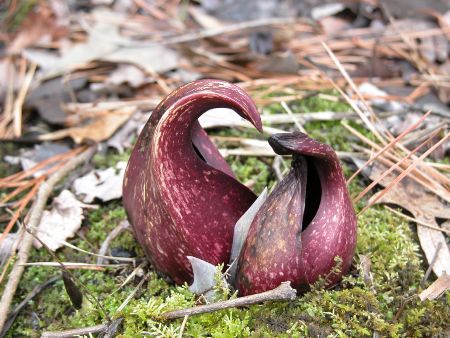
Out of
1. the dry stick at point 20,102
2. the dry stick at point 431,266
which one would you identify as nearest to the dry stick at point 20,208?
the dry stick at point 20,102

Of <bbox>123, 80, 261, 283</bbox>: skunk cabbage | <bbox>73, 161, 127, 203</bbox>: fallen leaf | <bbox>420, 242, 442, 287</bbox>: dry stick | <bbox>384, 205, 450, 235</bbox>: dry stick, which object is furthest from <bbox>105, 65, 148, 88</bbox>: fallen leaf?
<bbox>420, 242, 442, 287</bbox>: dry stick

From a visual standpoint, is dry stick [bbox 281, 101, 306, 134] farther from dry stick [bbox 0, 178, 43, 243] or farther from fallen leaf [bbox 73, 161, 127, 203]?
dry stick [bbox 0, 178, 43, 243]

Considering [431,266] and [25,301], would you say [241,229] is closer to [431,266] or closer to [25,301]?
[431,266]

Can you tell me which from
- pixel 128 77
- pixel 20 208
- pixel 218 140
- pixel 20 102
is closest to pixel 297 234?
pixel 218 140

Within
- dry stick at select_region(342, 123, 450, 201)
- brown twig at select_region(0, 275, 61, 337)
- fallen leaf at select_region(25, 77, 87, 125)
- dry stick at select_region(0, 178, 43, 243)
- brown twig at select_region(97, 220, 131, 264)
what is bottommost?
brown twig at select_region(0, 275, 61, 337)

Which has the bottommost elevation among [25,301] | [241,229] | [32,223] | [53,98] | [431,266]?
[25,301]
